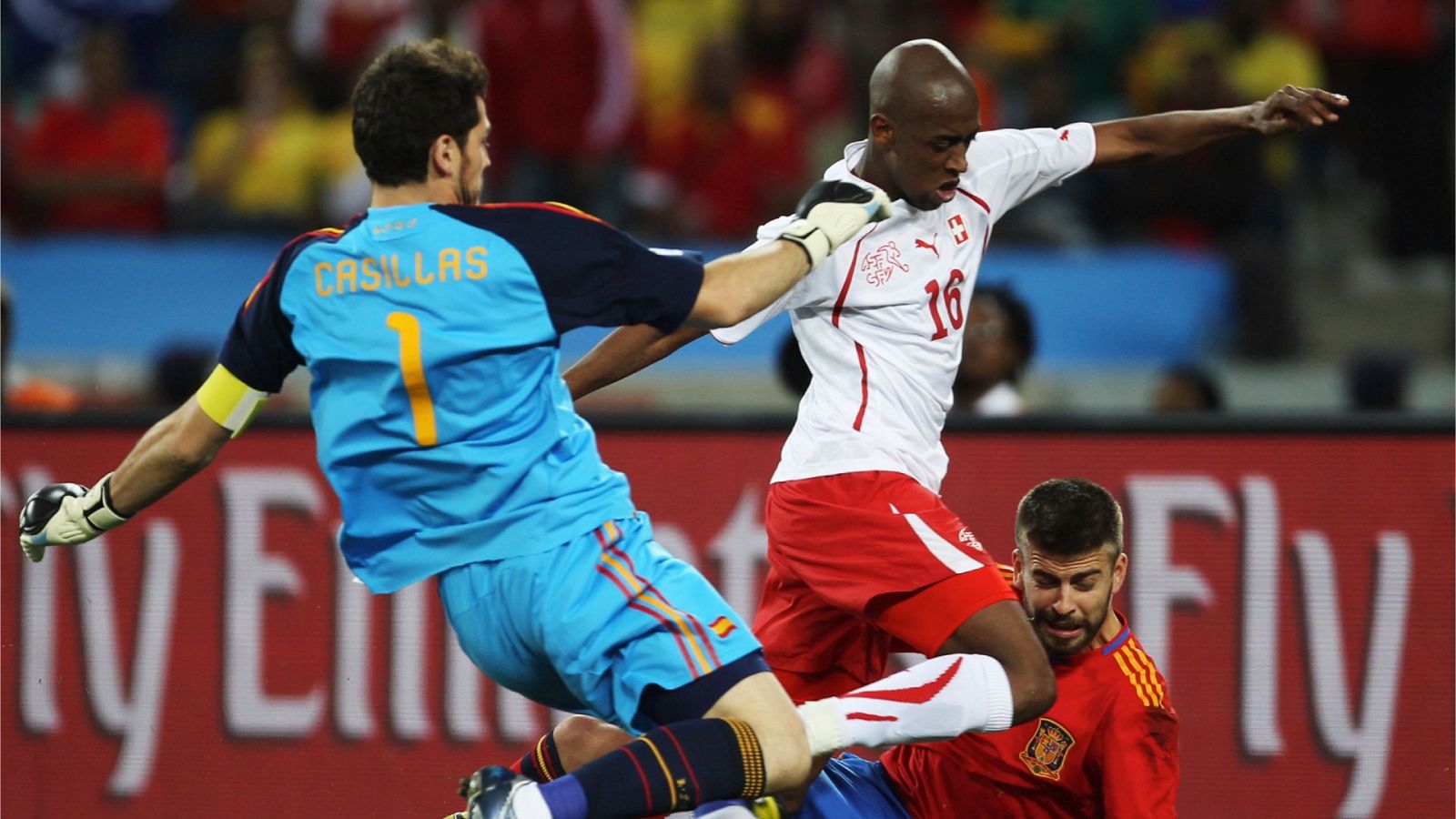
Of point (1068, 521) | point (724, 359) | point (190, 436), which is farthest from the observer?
point (724, 359)

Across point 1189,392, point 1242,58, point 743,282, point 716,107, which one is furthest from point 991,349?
point 1242,58

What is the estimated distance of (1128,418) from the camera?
5.53m

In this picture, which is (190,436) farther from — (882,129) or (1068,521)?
(1068,521)

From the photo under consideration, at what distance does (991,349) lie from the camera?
21.8ft

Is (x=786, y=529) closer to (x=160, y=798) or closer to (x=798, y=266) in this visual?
(x=798, y=266)

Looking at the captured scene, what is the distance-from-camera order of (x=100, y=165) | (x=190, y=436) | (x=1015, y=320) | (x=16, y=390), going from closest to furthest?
(x=190, y=436) → (x=1015, y=320) → (x=16, y=390) → (x=100, y=165)

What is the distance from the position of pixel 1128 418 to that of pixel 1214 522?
0.38m

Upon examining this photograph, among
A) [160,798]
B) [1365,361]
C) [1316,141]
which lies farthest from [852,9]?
[160,798]

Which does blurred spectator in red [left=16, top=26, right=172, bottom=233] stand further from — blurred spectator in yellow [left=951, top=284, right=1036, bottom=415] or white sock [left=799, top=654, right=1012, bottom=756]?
white sock [left=799, top=654, right=1012, bottom=756]

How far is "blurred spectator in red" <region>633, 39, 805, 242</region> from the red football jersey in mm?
5371

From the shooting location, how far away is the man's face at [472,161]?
3.74m

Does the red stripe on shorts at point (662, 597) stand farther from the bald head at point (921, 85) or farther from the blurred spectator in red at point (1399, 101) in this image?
the blurred spectator in red at point (1399, 101)

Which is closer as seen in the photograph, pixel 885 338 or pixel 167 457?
pixel 167 457

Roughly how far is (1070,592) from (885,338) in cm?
71
